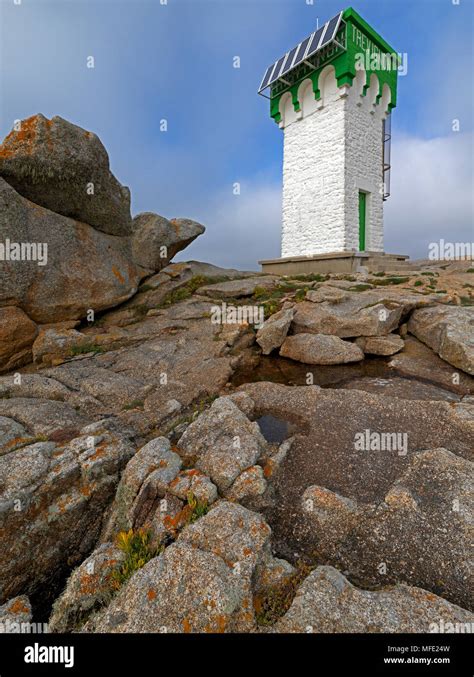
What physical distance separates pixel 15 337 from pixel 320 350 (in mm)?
10977

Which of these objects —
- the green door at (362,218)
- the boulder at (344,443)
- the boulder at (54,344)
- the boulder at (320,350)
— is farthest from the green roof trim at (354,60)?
the boulder at (54,344)

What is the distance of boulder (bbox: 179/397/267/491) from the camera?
5.72 m

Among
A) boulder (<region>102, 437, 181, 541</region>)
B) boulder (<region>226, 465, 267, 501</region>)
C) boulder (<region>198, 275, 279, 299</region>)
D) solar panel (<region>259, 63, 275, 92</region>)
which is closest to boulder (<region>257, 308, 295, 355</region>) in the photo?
boulder (<region>198, 275, 279, 299</region>)

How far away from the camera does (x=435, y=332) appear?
1153 cm

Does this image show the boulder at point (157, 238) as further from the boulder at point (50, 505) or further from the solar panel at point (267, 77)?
the solar panel at point (267, 77)

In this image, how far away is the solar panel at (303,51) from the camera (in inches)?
871

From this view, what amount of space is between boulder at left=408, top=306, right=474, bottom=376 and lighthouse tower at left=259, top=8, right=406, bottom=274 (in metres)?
9.91

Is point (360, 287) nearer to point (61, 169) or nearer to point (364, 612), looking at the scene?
point (61, 169)

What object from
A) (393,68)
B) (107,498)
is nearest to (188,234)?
(107,498)

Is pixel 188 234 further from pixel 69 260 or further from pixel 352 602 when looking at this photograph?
pixel 352 602

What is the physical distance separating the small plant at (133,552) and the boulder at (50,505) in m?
1.21

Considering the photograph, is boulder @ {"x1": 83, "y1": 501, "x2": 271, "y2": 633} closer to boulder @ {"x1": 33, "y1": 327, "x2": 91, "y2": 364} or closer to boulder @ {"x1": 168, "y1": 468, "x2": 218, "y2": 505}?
boulder @ {"x1": 168, "y1": 468, "x2": 218, "y2": 505}

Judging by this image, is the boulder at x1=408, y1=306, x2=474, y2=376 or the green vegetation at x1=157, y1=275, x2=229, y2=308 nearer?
the boulder at x1=408, y1=306, x2=474, y2=376

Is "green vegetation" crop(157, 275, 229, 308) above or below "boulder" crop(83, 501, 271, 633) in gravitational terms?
above
